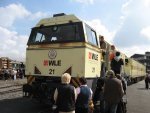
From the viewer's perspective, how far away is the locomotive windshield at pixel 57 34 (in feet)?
36.4

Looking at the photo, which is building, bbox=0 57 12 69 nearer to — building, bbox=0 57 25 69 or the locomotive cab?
building, bbox=0 57 25 69

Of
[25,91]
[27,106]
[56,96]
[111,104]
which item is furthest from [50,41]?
[56,96]

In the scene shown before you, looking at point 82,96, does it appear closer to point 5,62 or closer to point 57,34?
point 57,34

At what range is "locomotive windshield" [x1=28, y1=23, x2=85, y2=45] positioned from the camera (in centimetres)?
1109

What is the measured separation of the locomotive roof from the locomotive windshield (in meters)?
0.14

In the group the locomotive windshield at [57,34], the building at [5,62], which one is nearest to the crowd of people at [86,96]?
the locomotive windshield at [57,34]

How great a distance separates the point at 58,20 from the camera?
1184 centimetres

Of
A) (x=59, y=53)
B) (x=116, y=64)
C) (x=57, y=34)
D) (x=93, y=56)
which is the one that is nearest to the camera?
(x=59, y=53)

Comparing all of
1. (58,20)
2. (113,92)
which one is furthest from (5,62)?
(113,92)

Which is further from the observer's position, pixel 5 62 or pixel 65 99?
pixel 5 62

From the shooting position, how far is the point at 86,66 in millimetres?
10789

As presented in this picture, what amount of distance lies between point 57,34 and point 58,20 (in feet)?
1.92

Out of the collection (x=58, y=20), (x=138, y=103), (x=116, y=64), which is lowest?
(x=138, y=103)

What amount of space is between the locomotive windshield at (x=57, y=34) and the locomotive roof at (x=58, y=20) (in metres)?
0.14
